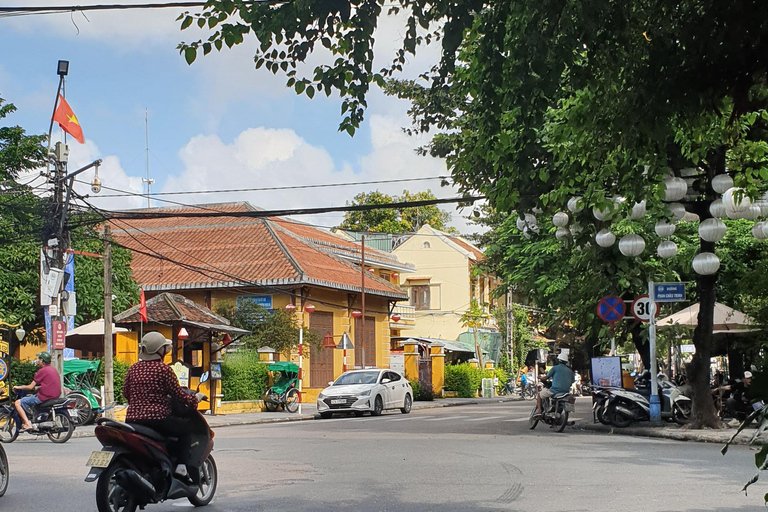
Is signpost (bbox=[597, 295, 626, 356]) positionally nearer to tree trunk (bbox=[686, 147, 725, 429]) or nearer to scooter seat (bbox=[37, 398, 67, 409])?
tree trunk (bbox=[686, 147, 725, 429])

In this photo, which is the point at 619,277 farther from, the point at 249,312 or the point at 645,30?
the point at 249,312

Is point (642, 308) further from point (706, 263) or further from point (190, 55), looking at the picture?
point (190, 55)

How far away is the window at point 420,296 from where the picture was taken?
66188mm

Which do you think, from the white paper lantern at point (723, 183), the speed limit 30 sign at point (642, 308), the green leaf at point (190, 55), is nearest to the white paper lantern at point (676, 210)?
the white paper lantern at point (723, 183)

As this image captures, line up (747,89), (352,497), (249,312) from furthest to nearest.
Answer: (249,312) → (352,497) → (747,89)

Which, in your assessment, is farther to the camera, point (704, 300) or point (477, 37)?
point (704, 300)

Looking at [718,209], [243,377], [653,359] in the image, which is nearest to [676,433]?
[653,359]

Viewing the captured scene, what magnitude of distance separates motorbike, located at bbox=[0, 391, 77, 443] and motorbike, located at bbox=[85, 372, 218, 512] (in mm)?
11333

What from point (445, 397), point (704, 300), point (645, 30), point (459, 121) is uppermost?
point (459, 121)

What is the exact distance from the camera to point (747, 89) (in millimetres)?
5930

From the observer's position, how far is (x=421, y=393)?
4597cm

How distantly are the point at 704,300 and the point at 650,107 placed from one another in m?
13.4

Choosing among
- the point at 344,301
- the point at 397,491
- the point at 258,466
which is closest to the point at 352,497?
the point at 397,491

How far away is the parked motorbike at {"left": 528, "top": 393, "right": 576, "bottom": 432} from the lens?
825 inches
